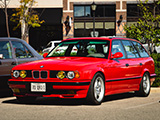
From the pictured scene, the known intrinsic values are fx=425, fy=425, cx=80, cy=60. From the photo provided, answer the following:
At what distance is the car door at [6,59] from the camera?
10781 millimetres

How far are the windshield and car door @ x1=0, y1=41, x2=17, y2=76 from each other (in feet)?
3.42

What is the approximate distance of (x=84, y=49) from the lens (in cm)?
1051

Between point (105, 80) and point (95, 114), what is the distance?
1.73 meters

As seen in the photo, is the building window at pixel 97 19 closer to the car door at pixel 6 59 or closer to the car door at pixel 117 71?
the car door at pixel 6 59

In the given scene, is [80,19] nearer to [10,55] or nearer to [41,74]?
[10,55]

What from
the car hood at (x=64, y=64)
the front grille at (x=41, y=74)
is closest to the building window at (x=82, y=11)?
the car hood at (x=64, y=64)

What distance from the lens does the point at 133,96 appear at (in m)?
11.6

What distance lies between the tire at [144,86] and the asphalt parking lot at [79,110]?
1.63ft

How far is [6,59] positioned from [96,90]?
2.90 metres

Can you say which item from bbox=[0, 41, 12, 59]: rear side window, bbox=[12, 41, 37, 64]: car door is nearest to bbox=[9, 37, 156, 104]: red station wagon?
bbox=[12, 41, 37, 64]: car door

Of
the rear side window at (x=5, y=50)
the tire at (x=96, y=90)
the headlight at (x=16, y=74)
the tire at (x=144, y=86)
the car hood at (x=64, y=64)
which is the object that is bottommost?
the tire at (x=144, y=86)

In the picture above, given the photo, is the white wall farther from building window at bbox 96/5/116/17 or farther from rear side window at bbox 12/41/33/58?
rear side window at bbox 12/41/33/58

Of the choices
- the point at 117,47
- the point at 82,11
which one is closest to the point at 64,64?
the point at 117,47

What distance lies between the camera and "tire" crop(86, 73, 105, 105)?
9078 mm
